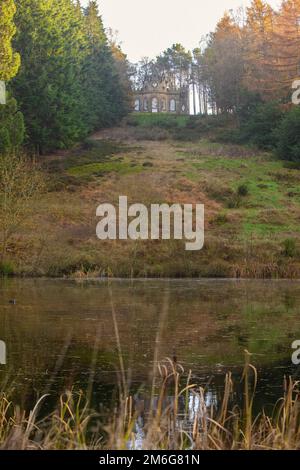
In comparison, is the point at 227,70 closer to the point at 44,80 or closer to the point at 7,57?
the point at 44,80

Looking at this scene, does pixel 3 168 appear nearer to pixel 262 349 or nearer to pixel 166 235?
pixel 166 235

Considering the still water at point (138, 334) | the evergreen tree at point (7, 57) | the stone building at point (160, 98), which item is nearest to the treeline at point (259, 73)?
the stone building at point (160, 98)

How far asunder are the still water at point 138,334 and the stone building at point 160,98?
265ft

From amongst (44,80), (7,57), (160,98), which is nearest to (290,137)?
(44,80)

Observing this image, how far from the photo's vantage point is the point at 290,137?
184 ft

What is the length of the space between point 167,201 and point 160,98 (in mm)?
64736

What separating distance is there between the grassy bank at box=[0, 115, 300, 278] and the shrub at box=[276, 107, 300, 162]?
1136mm

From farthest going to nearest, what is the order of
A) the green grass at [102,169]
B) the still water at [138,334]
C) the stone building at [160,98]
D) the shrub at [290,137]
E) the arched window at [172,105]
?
the arched window at [172,105], the stone building at [160,98], the shrub at [290,137], the green grass at [102,169], the still water at [138,334]

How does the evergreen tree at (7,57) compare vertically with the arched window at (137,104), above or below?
below

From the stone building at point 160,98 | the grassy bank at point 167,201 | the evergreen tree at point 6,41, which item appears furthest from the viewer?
the stone building at point 160,98

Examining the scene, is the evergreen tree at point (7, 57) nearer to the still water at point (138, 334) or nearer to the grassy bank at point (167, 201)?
the grassy bank at point (167, 201)

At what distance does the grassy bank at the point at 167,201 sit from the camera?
32500 mm

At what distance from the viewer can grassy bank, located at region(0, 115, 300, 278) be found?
107 ft

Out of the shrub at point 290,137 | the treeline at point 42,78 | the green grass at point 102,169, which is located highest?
the treeline at point 42,78
